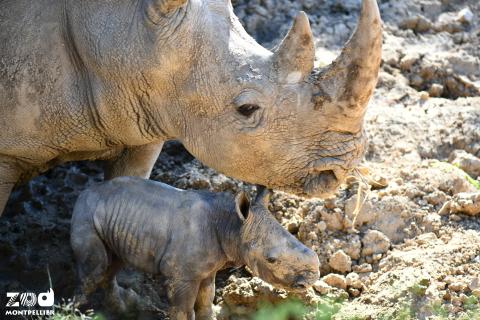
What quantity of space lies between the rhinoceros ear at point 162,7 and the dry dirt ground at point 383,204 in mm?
1385

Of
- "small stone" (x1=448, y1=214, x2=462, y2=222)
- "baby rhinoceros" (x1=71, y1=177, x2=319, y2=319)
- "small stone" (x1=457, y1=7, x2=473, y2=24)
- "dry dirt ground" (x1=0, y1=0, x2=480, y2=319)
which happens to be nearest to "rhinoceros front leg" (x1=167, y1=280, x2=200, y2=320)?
"baby rhinoceros" (x1=71, y1=177, x2=319, y2=319)

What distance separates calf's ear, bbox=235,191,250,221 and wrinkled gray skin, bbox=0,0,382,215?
3.6 inches

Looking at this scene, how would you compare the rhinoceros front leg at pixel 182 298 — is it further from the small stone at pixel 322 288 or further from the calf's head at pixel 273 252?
the small stone at pixel 322 288

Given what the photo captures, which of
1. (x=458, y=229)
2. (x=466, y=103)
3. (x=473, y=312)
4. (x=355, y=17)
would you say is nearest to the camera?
(x=473, y=312)

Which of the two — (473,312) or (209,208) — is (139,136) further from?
(473,312)

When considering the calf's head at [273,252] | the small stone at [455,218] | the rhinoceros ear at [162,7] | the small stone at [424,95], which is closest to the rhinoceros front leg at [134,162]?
the calf's head at [273,252]

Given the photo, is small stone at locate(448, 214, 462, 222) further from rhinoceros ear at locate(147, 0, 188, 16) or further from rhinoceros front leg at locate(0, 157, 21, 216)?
rhinoceros front leg at locate(0, 157, 21, 216)

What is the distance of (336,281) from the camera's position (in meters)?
6.40

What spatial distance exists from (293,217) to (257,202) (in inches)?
46.0

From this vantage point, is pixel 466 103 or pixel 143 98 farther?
pixel 466 103

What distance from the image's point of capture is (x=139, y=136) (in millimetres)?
6102

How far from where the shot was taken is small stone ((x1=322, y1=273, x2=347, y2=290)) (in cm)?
639

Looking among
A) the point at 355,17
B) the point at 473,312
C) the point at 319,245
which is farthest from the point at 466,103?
the point at 473,312

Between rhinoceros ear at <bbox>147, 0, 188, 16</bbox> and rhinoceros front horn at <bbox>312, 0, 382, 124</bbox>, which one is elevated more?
rhinoceros ear at <bbox>147, 0, 188, 16</bbox>
